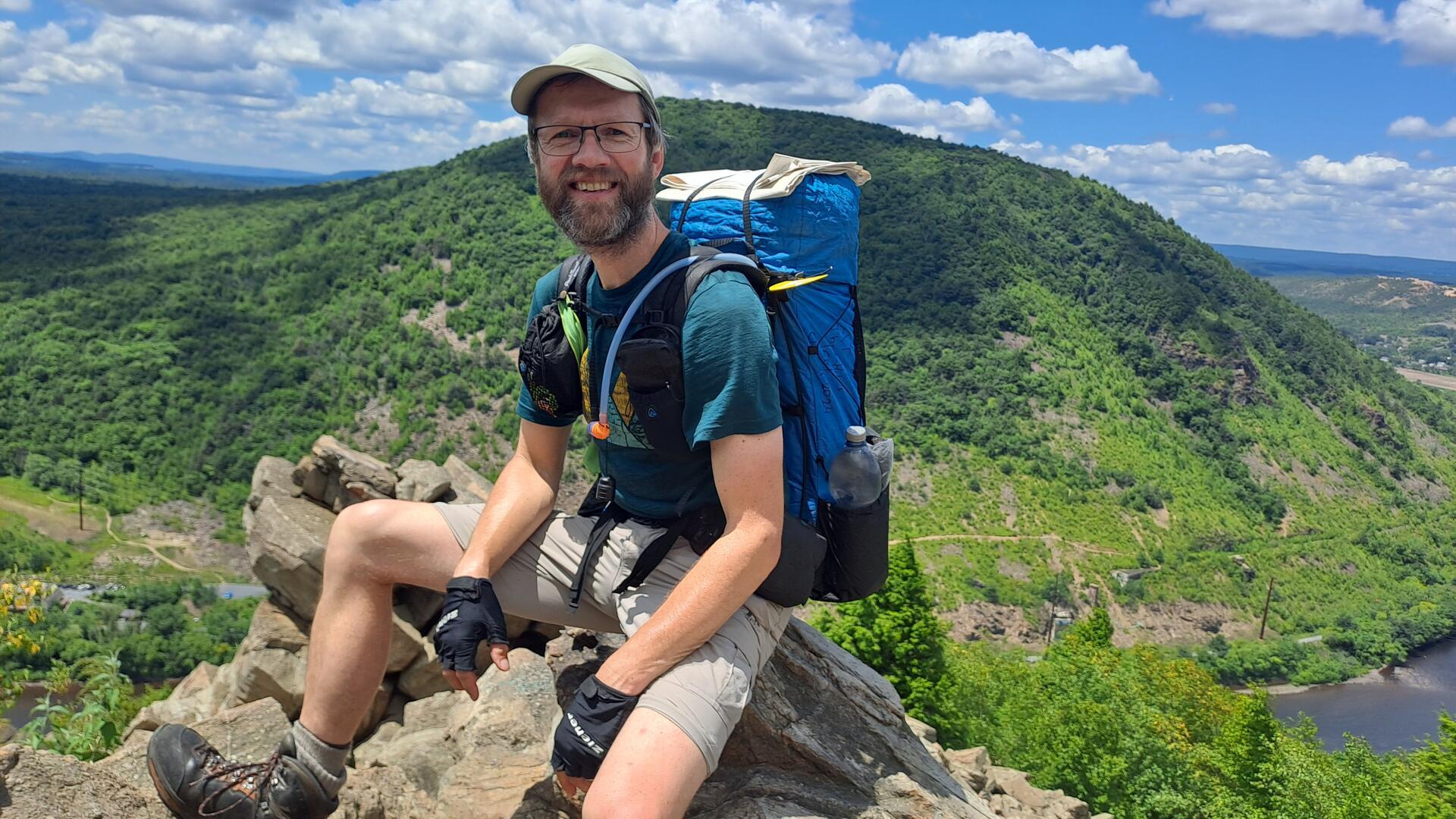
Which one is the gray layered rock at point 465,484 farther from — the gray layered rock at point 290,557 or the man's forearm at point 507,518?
the man's forearm at point 507,518

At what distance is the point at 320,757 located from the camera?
140 inches

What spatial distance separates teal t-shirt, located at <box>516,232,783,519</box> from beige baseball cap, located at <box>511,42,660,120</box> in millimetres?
603

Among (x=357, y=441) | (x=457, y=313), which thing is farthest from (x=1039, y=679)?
(x=457, y=313)

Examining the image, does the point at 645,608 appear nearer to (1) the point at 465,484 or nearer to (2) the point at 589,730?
(2) the point at 589,730

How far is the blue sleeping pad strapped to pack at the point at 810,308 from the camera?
3.57 meters

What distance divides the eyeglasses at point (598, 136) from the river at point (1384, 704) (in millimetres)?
59321

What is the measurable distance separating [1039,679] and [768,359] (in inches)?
1112

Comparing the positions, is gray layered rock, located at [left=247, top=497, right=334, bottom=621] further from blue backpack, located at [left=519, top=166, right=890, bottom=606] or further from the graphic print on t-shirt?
the graphic print on t-shirt

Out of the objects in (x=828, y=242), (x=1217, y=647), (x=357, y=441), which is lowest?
(x=1217, y=647)

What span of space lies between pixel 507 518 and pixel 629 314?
103 cm

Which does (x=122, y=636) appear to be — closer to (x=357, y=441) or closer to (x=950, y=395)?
(x=357, y=441)

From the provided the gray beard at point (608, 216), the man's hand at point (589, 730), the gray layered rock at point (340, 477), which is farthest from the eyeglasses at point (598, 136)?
the gray layered rock at point (340, 477)

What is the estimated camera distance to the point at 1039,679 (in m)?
28.2

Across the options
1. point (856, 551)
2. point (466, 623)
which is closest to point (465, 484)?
point (466, 623)
